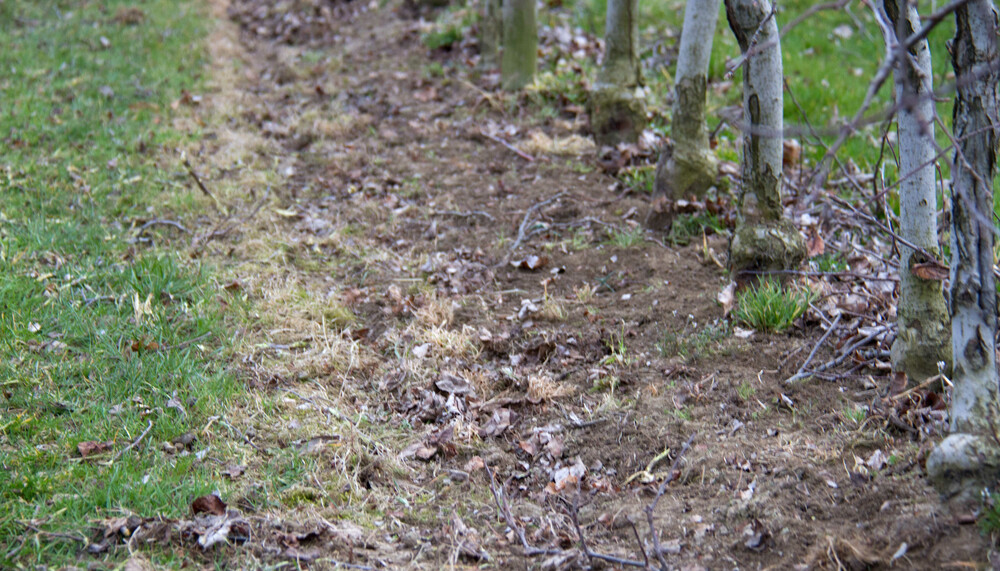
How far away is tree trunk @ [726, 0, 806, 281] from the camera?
12.8ft

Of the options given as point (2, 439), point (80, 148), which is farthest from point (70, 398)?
point (80, 148)

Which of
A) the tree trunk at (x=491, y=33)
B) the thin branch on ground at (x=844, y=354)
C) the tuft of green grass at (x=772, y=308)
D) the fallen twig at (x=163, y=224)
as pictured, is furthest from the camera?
the tree trunk at (x=491, y=33)

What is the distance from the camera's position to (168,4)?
11.3 m

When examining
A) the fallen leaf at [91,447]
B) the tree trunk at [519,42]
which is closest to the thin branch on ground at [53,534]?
the fallen leaf at [91,447]

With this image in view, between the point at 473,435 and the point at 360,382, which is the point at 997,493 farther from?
the point at 360,382

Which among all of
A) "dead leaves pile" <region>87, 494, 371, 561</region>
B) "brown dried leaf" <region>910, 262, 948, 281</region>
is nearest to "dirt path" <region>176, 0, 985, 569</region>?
"dead leaves pile" <region>87, 494, 371, 561</region>

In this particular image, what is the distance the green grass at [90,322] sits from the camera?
2914mm

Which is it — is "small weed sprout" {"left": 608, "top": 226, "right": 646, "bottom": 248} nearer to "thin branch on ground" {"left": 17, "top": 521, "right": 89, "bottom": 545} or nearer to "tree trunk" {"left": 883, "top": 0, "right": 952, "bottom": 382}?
"tree trunk" {"left": 883, "top": 0, "right": 952, "bottom": 382}

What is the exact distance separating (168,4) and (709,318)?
10681 millimetres

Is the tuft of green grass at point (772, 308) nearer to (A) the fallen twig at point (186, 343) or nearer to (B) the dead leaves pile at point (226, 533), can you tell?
(B) the dead leaves pile at point (226, 533)

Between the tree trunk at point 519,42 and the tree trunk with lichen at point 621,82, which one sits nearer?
the tree trunk with lichen at point 621,82

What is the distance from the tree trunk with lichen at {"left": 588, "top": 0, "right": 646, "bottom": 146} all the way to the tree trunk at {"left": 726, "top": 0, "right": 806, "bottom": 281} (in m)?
2.39

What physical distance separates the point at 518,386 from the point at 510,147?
3374 mm

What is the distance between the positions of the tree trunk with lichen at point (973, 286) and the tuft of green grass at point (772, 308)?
128 cm
